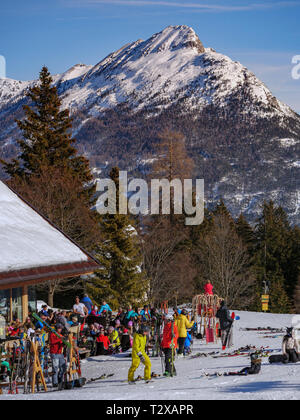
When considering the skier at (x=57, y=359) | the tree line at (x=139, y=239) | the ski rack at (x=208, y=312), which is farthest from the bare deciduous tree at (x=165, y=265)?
the skier at (x=57, y=359)

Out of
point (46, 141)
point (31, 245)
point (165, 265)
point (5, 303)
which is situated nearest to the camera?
point (31, 245)

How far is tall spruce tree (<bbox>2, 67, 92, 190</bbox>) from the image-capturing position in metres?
43.8

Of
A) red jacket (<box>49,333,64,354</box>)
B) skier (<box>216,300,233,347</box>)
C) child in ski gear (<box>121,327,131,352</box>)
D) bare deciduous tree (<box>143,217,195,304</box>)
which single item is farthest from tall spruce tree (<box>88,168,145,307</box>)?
red jacket (<box>49,333,64,354</box>)

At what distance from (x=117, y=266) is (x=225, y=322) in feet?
61.2

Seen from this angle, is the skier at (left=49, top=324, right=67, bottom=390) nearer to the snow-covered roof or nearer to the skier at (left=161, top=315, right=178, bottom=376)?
the snow-covered roof

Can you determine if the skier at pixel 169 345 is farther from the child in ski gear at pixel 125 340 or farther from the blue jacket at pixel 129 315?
the blue jacket at pixel 129 315

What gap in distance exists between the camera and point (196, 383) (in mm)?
12945

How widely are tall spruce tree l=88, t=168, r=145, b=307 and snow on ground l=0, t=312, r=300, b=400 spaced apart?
1578cm

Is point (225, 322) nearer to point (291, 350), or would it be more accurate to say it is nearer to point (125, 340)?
point (125, 340)

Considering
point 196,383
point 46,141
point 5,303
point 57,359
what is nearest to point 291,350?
point 196,383
